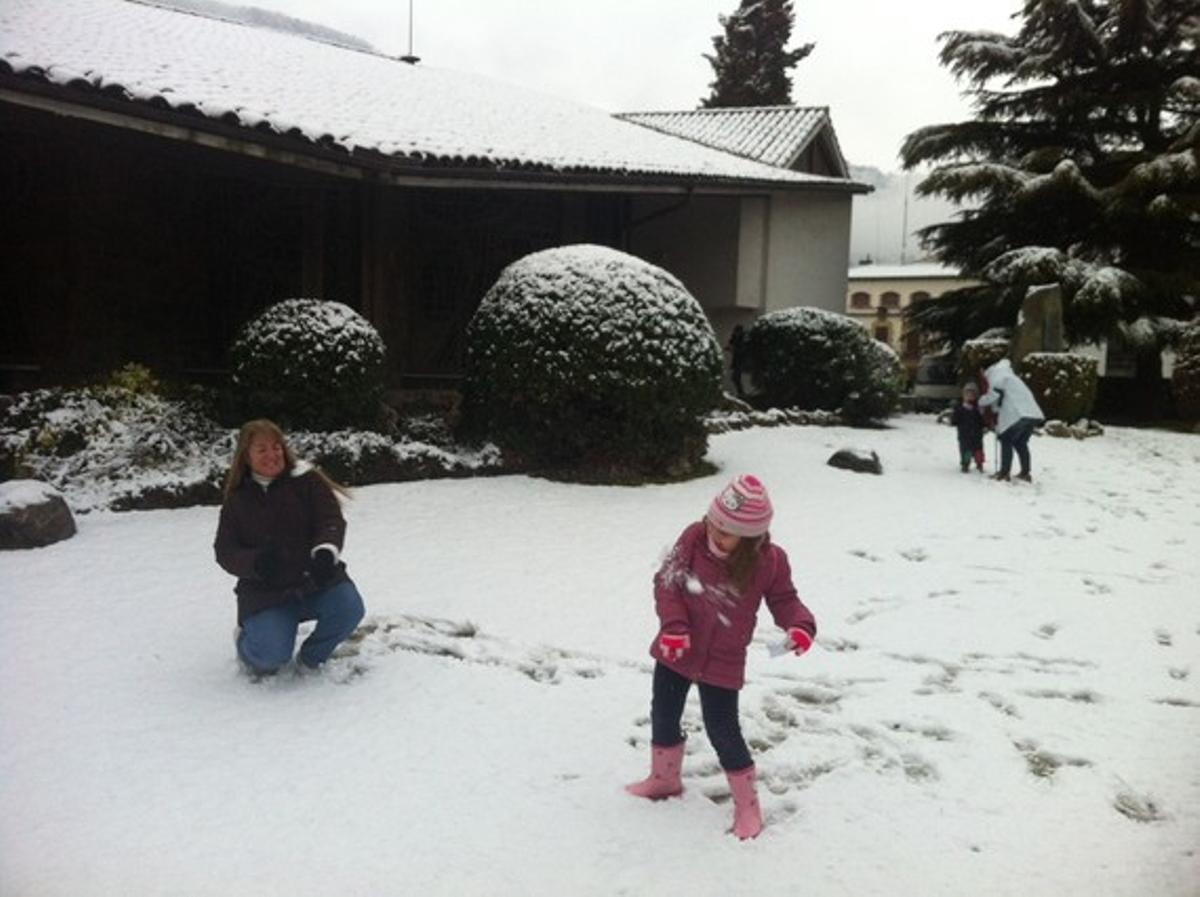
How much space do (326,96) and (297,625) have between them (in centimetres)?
896

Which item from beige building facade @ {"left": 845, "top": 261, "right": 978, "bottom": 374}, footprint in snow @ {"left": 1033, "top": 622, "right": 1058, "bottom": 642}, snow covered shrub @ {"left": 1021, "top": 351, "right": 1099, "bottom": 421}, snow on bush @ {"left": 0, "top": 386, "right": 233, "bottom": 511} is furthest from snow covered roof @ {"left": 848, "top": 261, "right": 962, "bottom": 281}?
footprint in snow @ {"left": 1033, "top": 622, "right": 1058, "bottom": 642}

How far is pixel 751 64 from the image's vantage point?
29.5 m

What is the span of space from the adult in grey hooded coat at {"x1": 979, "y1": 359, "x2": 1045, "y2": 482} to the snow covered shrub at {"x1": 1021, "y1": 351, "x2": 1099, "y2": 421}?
4.93 metres

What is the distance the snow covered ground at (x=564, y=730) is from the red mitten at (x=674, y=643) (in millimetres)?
575

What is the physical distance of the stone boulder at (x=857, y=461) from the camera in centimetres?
927

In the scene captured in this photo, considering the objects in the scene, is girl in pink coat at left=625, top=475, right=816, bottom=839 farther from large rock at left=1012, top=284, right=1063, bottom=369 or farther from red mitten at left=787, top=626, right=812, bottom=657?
large rock at left=1012, top=284, right=1063, bottom=369

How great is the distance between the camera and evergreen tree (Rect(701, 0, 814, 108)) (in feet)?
92.9

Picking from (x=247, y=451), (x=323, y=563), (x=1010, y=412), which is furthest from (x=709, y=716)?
(x=1010, y=412)

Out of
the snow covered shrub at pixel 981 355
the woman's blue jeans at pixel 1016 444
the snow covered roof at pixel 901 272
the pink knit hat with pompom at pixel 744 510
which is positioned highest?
the snow covered roof at pixel 901 272

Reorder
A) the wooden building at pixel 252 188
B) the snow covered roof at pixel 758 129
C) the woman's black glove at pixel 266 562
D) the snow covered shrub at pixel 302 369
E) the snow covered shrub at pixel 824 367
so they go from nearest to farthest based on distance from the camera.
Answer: the woman's black glove at pixel 266 562 → the snow covered shrub at pixel 302 369 → the wooden building at pixel 252 188 → the snow covered shrub at pixel 824 367 → the snow covered roof at pixel 758 129

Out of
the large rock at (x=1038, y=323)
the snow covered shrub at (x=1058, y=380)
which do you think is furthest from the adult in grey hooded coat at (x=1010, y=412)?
the large rock at (x=1038, y=323)

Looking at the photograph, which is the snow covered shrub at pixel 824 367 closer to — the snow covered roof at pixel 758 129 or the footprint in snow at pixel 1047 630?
the snow covered roof at pixel 758 129

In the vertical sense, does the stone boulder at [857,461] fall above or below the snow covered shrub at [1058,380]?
below

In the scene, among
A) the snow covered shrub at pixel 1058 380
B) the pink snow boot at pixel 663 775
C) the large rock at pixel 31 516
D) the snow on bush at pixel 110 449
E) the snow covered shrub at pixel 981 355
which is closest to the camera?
the pink snow boot at pixel 663 775
